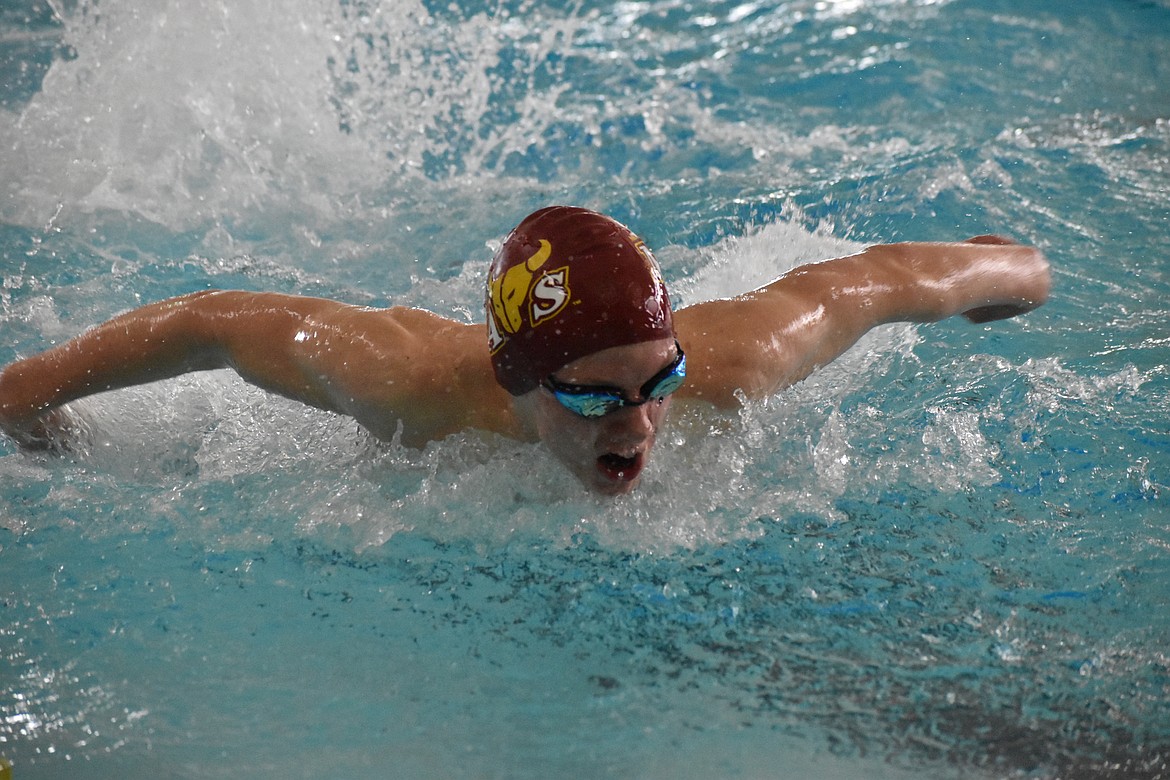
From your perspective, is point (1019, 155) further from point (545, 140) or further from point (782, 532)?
point (782, 532)

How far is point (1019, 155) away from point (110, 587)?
179 inches

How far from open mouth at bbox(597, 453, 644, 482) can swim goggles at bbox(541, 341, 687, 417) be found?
6.9 inches

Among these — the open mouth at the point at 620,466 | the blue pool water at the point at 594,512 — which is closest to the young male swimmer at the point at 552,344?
the open mouth at the point at 620,466

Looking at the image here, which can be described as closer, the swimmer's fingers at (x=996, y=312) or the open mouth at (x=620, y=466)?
Result: the open mouth at (x=620, y=466)

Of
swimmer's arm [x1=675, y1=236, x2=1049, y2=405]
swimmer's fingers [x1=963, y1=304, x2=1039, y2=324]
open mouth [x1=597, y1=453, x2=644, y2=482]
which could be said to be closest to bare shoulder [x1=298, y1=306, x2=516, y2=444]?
open mouth [x1=597, y1=453, x2=644, y2=482]

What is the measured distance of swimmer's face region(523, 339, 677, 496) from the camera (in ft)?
7.80

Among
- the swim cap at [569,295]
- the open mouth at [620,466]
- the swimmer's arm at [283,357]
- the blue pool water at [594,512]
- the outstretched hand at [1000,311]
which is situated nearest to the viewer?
the blue pool water at [594,512]

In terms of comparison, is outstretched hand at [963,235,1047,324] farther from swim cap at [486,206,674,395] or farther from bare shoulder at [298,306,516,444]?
bare shoulder at [298,306,516,444]

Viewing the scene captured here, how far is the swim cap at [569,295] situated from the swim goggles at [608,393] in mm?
60

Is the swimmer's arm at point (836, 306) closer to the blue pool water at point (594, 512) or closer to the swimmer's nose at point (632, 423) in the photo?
the blue pool water at point (594, 512)

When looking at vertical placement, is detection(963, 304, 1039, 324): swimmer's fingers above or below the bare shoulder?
below

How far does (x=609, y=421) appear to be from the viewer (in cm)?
245

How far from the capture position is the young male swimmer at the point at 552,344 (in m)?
2.39

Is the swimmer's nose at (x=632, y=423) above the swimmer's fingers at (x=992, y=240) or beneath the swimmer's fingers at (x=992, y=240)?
above
